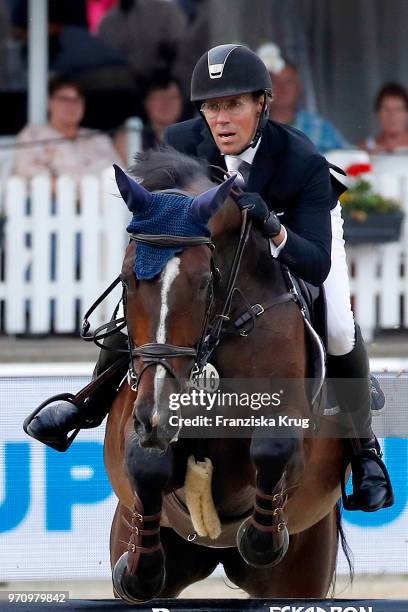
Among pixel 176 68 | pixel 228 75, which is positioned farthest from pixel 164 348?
pixel 176 68

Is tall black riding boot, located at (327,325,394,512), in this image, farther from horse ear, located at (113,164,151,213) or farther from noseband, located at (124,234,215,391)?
horse ear, located at (113,164,151,213)

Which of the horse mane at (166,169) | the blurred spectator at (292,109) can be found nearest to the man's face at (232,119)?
the horse mane at (166,169)

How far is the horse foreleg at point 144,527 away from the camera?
11.6 feet

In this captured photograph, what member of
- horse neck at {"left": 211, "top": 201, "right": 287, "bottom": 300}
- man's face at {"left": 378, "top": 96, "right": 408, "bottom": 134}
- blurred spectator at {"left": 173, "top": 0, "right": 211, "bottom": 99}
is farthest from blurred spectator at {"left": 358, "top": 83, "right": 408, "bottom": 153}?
horse neck at {"left": 211, "top": 201, "right": 287, "bottom": 300}

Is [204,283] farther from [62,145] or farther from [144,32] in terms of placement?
[144,32]

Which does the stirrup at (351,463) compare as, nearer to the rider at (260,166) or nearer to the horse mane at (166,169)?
the rider at (260,166)

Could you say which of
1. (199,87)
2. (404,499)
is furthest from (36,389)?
(199,87)

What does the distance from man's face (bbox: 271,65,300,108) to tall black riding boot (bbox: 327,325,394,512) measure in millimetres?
5323

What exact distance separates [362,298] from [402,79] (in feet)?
9.31

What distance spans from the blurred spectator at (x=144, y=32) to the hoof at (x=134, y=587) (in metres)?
6.87

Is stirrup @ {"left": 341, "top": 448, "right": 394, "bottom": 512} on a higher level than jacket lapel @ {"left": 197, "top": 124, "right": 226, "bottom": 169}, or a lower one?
lower

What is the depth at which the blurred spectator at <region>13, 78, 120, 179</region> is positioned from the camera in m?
9.08

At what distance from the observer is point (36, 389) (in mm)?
5297

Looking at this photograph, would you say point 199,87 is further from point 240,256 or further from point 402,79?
point 402,79
